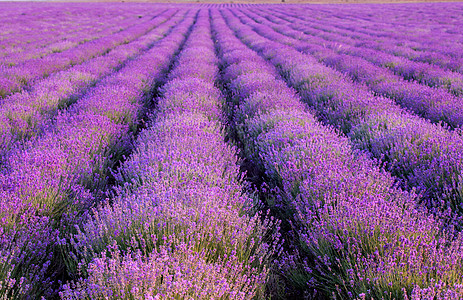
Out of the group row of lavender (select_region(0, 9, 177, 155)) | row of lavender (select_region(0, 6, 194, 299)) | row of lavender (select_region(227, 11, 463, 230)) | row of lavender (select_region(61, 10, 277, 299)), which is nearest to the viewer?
row of lavender (select_region(61, 10, 277, 299))

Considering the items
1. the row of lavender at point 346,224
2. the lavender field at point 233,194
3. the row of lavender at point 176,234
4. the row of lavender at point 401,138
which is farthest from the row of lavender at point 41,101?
the row of lavender at point 401,138

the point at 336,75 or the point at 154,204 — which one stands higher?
the point at 336,75

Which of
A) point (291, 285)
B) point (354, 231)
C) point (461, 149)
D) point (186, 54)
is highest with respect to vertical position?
point (186, 54)

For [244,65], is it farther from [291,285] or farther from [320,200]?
[291,285]

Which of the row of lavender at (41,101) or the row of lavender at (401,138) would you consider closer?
the row of lavender at (401,138)

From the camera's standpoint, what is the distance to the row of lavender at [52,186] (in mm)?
1716

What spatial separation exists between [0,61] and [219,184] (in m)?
7.68

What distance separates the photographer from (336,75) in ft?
19.3

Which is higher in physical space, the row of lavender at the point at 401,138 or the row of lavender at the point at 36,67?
the row of lavender at the point at 36,67

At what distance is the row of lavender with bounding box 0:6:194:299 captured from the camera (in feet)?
5.63

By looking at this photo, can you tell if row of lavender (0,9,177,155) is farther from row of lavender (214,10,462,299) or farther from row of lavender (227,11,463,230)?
row of lavender (227,11,463,230)

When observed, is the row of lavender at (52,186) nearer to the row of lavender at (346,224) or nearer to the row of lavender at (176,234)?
the row of lavender at (176,234)

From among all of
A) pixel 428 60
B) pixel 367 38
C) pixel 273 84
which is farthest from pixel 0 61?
pixel 367 38

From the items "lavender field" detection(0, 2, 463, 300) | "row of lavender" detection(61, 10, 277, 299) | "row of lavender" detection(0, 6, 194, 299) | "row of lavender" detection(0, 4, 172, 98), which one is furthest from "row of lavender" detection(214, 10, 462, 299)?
"row of lavender" detection(0, 4, 172, 98)
